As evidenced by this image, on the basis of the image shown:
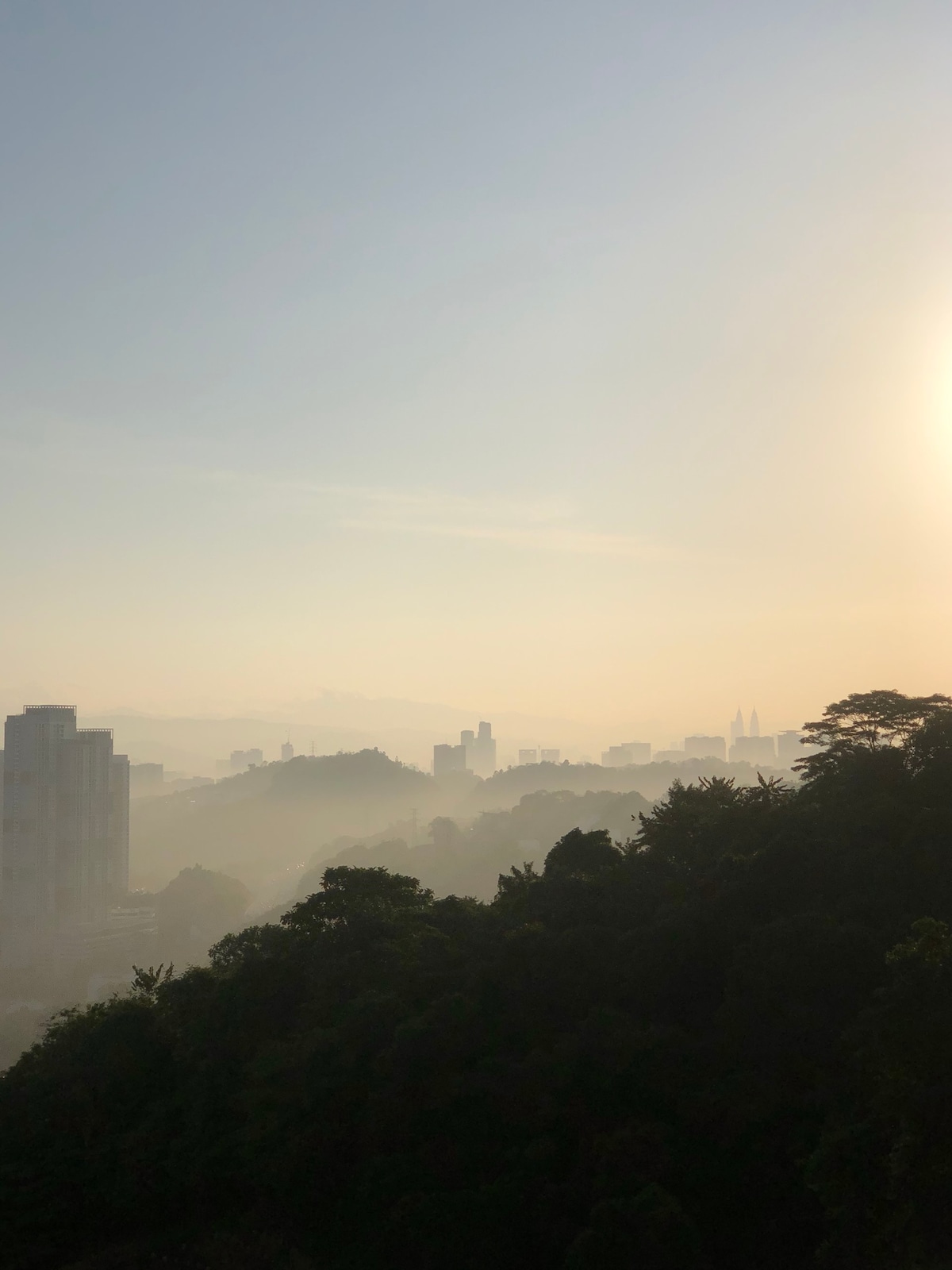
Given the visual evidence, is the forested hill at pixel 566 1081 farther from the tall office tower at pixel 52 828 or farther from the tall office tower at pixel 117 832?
the tall office tower at pixel 117 832

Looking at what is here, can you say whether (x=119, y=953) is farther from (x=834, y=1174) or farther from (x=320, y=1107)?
(x=834, y=1174)

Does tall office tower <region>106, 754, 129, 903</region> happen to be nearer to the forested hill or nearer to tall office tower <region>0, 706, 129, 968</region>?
tall office tower <region>0, 706, 129, 968</region>

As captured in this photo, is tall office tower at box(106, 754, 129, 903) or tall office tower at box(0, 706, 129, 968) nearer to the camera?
tall office tower at box(0, 706, 129, 968)

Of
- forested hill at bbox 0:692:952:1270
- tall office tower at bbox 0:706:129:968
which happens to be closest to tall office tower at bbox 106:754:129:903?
tall office tower at bbox 0:706:129:968

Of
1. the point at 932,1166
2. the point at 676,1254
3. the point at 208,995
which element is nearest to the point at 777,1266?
the point at 676,1254

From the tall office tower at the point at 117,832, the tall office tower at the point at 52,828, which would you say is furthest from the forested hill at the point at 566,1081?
the tall office tower at the point at 117,832

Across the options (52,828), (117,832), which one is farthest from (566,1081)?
(117,832)

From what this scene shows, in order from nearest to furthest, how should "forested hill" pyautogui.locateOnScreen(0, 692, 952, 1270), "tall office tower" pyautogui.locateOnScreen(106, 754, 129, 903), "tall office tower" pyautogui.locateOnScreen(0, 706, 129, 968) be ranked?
"forested hill" pyautogui.locateOnScreen(0, 692, 952, 1270) → "tall office tower" pyautogui.locateOnScreen(0, 706, 129, 968) → "tall office tower" pyautogui.locateOnScreen(106, 754, 129, 903)
